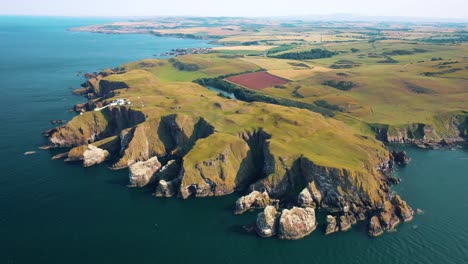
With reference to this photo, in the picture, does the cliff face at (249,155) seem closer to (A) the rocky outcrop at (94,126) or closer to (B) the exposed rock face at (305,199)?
(B) the exposed rock face at (305,199)

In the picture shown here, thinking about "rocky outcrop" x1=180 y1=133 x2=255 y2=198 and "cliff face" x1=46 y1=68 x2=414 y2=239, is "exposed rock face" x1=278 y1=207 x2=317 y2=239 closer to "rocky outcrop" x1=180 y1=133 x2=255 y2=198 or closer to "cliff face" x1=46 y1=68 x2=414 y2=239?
"cliff face" x1=46 y1=68 x2=414 y2=239

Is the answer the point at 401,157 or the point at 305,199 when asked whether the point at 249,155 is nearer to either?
the point at 305,199

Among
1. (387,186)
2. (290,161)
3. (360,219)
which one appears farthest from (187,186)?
(387,186)

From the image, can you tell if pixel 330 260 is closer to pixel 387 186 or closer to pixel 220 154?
pixel 387 186

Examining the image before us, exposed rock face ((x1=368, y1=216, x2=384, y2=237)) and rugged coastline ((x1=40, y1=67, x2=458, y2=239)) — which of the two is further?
rugged coastline ((x1=40, y1=67, x2=458, y2=239))

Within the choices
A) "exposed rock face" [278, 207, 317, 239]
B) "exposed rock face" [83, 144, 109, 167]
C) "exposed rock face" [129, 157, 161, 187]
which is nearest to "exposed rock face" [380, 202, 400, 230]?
"exposed rock face" [278, 207, 317, 239]
